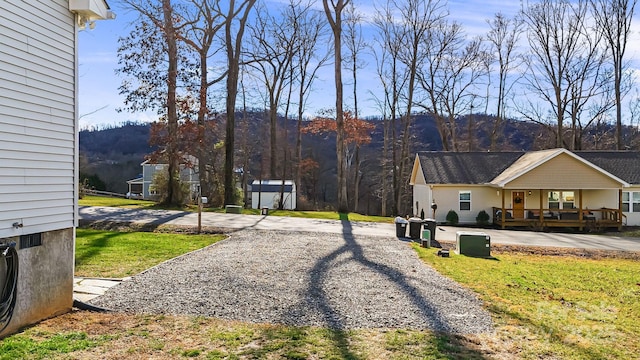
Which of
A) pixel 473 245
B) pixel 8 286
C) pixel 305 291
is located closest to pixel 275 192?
pixel 473 245

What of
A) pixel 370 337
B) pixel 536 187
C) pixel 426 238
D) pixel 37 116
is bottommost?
pixel 370 337

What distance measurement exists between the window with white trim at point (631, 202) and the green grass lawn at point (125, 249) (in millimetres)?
22671

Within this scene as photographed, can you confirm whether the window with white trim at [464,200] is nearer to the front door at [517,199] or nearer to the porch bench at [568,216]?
the front door at [517,199]

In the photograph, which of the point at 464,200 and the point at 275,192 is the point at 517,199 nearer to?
the point at 464,200

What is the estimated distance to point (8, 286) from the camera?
512 cm

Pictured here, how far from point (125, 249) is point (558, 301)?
9.18m

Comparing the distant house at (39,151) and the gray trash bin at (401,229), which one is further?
the gray trash bin at (401,229)

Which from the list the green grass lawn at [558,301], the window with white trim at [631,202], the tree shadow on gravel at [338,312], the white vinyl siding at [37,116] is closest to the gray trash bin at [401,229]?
the green grass lawn at [558,301]

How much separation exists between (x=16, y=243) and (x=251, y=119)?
119ft

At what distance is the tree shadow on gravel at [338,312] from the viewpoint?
16.1 ft

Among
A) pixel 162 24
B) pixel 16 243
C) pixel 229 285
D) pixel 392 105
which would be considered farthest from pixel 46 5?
pixel 392 105

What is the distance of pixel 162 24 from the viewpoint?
75.2ft

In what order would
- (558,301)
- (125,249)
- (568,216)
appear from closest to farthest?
(558,301)
(125,249)
(568,216)

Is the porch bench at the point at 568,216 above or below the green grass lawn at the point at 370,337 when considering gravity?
above
